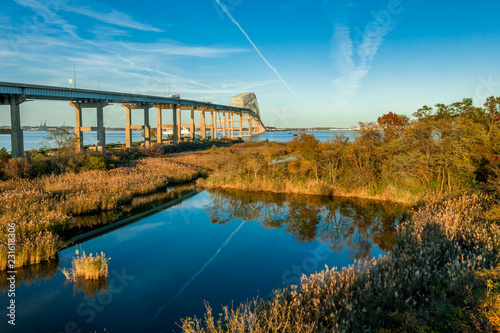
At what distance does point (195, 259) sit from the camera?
37.4 ft

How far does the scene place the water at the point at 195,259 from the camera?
25.6 feet

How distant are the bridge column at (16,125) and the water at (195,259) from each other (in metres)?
18.1

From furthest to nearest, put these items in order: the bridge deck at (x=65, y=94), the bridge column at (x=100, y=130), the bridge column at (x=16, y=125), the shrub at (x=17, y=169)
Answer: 1. the bridge column at (x=100, y=130)
2. the bridge deck at (x=65, y=94)
3. the bridge column at (x=16, y=125)
4. the shrub at (x=17, y=169)

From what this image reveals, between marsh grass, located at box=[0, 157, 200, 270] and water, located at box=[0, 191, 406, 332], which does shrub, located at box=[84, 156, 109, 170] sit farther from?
water, located at box=[0, 191, 406, 332]

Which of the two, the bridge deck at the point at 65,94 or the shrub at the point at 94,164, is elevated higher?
the bridge deck at the point at 65,94

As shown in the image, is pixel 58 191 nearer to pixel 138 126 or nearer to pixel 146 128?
pixel 138 126

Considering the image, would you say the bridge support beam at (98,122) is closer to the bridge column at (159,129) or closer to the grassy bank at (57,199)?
the grassy bank at (57,199)

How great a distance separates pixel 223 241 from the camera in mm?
13438

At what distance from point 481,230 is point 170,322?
32.3ft

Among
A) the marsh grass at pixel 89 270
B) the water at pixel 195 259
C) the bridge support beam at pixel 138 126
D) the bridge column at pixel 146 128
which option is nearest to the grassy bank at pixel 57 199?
the water at pixel 195 259

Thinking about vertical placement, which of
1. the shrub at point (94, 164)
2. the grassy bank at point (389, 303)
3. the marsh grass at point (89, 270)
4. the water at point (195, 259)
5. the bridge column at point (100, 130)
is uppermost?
the bridge column at point (100, 130)

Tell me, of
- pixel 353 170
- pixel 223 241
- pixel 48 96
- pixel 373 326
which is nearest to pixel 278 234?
pixel 223 241

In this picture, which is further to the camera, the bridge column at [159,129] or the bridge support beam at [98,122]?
the bridge column at [159,129]

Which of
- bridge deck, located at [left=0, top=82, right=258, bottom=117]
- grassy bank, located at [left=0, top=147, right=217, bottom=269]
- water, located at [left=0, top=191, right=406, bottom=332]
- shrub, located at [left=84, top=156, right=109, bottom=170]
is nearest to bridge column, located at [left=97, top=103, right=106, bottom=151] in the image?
bridge deck, located at [left=0, top=82, right=258, bottom=117]
